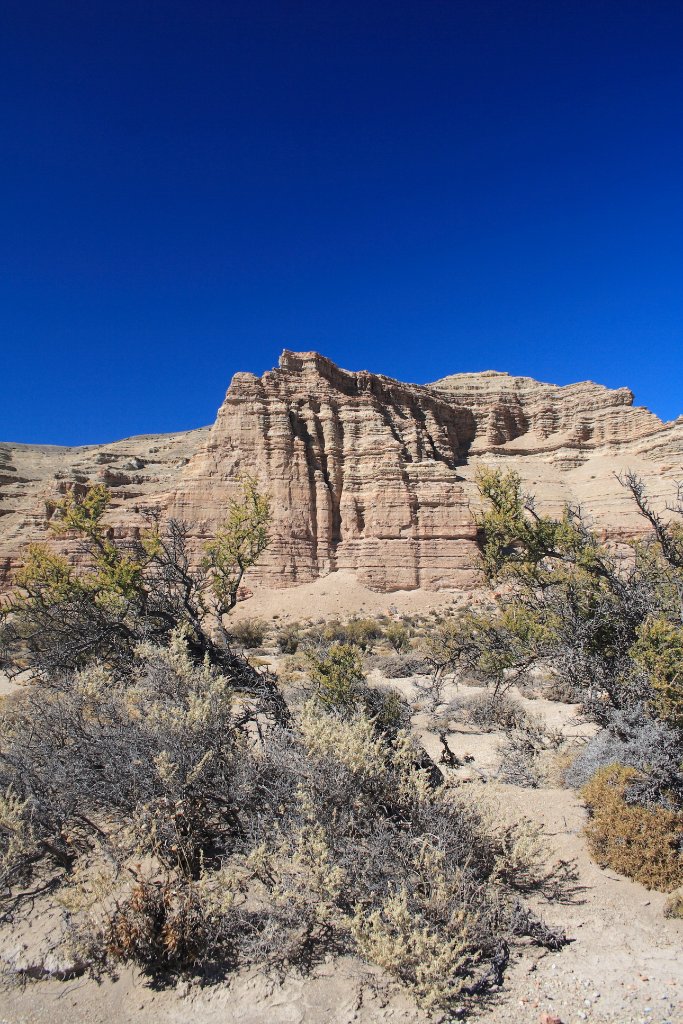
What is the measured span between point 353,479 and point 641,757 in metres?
34.2

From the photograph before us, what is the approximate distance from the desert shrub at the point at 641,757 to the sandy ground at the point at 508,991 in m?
0.85

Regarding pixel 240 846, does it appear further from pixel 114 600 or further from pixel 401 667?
pixel 401 667

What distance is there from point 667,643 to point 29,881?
21.6 ft

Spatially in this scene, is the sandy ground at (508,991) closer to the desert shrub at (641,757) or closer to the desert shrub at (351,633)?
the desert shrub at (641,757)

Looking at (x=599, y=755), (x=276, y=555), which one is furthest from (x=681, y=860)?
(x=276, y=555)

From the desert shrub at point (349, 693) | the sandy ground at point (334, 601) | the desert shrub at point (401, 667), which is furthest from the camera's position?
the sandy ground at point (334, 601)

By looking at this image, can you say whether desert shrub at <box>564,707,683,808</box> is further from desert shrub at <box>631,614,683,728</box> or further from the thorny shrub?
the thorny shrub

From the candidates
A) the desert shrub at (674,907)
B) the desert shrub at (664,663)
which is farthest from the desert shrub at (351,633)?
the desert shrub at (674,907)

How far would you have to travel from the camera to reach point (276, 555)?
114 feet

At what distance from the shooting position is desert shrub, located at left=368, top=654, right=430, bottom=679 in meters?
16.3

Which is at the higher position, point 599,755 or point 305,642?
point 599,755

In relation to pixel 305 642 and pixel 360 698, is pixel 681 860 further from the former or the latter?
pixel 305 642

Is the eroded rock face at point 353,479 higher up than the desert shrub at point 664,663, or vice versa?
the eroded rock face at point 353,479

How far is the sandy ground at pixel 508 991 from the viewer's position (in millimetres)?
3328
